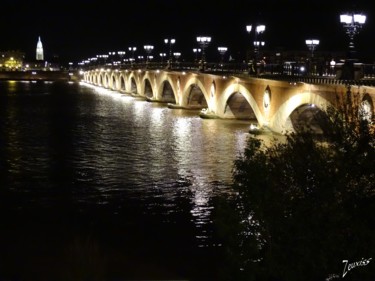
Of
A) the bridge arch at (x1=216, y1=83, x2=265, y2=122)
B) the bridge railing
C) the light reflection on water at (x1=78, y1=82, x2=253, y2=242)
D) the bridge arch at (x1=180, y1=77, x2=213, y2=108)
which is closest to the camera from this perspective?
the light reflection on water at (x1=78, y1=82, x2=253, y2=242)

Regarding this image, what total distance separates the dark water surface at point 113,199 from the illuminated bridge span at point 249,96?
2.59 m

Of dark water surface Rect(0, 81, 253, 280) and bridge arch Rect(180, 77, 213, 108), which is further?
bridge arch Rect(180, 77, 213, 108)

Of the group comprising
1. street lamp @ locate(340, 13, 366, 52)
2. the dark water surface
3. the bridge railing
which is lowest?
the dark water surface

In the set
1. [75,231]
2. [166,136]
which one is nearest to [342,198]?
[75,231]

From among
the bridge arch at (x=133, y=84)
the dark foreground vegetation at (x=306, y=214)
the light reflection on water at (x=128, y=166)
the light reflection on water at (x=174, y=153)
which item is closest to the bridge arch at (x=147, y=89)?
the bridge arch at (x=133, y=84)

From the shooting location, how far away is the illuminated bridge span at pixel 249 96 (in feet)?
109

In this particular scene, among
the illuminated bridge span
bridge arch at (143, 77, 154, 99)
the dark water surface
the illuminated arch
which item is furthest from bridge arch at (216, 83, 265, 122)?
bridge arch at (143, 77, 154, 99)

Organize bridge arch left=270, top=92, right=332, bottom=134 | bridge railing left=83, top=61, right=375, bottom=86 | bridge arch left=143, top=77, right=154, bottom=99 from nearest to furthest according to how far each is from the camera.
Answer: bridge railing left=83, top=61, right=375, bottom=86
bridge arch left=270, top=92, right=332, bottom=134
bridge arch left=143, top=77, right=154, bottom=99

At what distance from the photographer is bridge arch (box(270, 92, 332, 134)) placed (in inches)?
1348

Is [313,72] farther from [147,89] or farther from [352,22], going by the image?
[147,89]

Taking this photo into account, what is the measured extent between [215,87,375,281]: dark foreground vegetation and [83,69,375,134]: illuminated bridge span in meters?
3.51

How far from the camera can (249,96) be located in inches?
1801

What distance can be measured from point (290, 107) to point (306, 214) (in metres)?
27.3

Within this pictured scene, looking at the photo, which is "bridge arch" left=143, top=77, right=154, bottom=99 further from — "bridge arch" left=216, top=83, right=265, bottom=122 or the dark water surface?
the dark water surface
